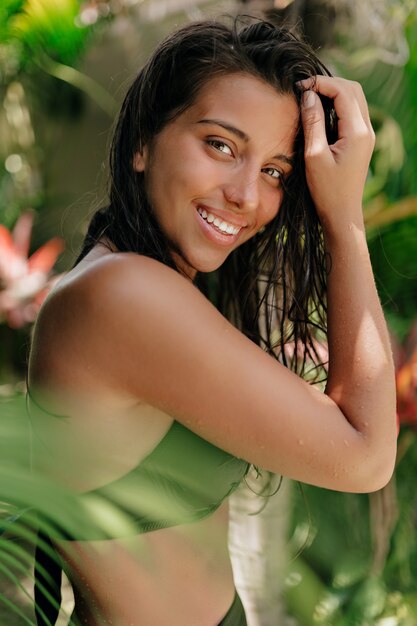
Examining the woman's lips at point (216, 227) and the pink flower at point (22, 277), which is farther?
the pink flower at point (22, 277)

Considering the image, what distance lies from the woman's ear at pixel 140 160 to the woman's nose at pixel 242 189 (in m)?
0.20

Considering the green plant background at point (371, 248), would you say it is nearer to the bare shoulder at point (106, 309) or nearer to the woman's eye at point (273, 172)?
the woman's eye at point (273, 172)

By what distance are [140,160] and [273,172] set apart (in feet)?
0.83

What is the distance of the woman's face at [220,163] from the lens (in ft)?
4.45

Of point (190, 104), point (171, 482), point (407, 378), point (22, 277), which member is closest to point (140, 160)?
point (190, 104)

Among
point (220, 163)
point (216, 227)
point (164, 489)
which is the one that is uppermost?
point (220, 163)

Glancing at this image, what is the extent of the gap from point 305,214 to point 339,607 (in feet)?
6.47

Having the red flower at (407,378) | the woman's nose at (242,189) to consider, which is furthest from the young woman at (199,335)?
the red flower at (407,378)

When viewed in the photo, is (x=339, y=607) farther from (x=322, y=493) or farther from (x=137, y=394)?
(x=137, y=394)

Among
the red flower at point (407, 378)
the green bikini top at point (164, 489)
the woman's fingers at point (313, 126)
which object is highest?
the woman's fingers at point (313, 126)

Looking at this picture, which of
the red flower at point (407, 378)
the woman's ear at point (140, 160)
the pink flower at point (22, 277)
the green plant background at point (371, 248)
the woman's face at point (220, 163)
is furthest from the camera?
the pink flower at point (22, 277)

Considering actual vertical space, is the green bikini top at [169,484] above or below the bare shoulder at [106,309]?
below

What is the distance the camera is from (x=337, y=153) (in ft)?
4.91

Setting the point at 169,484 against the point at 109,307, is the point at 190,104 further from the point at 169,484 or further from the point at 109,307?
the point at 169,484
